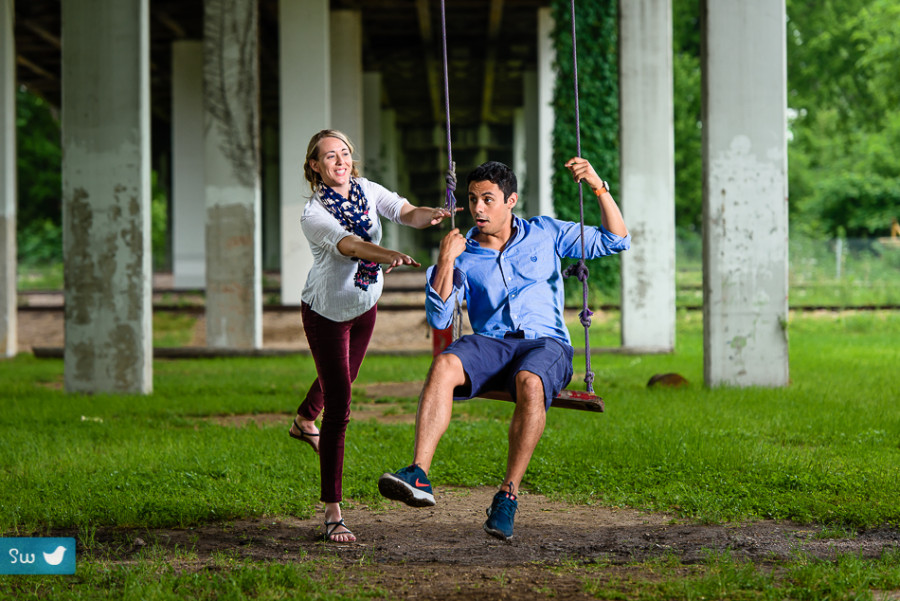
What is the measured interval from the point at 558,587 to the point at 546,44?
80.2 ft

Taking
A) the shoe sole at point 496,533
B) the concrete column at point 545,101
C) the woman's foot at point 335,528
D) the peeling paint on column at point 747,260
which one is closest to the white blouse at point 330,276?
the woman's foot at point 335,528

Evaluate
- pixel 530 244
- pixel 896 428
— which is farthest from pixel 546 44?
pixel 530 244

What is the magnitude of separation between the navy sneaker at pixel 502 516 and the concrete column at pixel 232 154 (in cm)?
1313

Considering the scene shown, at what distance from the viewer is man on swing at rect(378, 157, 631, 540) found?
16.5 feet

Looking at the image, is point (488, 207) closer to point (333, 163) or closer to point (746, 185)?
point (333, 163)

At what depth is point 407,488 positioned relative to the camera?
15.4 ft

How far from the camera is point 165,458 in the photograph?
24.6 ft

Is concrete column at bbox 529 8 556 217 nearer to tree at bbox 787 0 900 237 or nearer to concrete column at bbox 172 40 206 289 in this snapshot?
concrete column at bbox 172 40 206 289

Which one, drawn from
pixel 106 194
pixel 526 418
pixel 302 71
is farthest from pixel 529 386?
pixel 302 71

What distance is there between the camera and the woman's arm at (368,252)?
4.74m

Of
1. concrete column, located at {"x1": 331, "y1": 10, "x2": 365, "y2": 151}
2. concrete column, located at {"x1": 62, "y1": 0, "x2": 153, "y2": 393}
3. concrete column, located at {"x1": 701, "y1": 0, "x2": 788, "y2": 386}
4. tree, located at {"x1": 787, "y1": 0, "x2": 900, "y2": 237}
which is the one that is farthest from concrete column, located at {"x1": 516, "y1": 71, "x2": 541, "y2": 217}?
concrete column, located at {"x1": 62, "y1": 0, "x2": 153, "y2": 393}

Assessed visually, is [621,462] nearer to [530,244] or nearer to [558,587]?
[530,244]

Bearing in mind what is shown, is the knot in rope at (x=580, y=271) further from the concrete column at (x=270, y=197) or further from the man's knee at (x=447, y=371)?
the concrete column at (x=270, y=197)

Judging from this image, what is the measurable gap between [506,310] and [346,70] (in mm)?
21297
